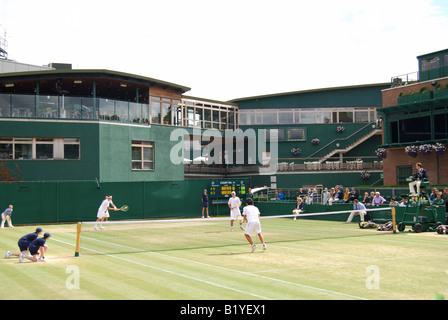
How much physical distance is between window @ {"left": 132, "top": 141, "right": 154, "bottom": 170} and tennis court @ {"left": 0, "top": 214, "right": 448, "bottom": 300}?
18.5 metres

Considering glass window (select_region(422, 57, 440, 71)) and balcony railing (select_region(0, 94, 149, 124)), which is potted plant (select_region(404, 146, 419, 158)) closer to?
glass window (select_region(422, 57, 440, 71))

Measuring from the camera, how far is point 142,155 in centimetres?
4100

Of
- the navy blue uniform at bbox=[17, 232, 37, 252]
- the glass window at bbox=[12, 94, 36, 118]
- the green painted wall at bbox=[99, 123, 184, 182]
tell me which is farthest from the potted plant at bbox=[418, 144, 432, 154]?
the navy blue uniform at bbox=[17, 232, 37, 252]

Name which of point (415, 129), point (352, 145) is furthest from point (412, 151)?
point (352, 145)

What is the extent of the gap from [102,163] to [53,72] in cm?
773

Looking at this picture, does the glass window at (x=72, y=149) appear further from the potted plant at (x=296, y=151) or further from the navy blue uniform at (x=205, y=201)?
the potted plant at (x=296, y=151)

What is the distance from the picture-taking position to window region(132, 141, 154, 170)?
133ft

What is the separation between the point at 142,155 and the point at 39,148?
26.7 feet

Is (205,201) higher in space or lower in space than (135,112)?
lower

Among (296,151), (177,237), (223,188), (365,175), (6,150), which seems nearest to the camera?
(177,237)

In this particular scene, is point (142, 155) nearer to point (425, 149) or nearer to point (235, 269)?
point (425, 149)

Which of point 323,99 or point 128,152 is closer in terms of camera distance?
point 128,152

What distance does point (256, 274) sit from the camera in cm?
1291
